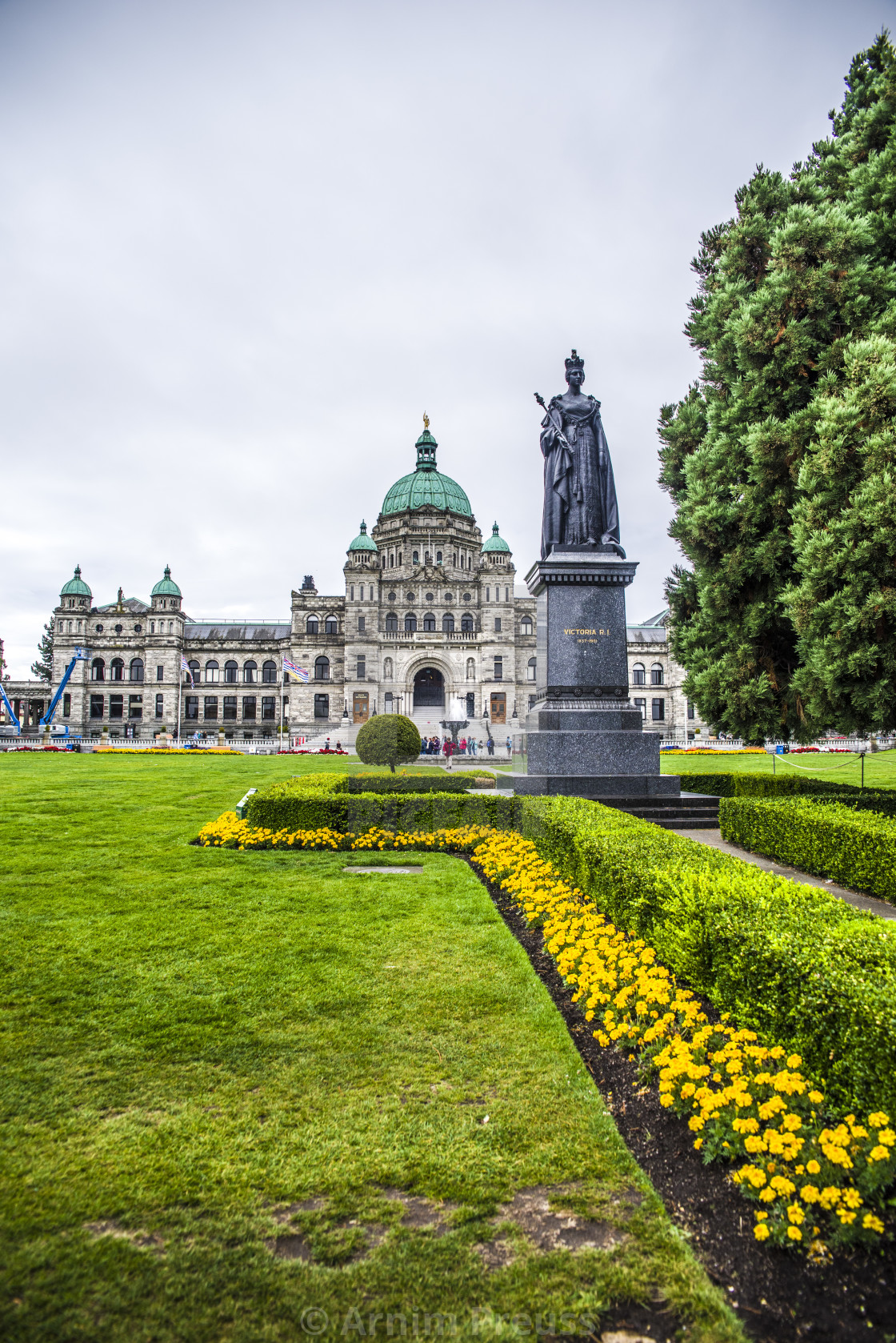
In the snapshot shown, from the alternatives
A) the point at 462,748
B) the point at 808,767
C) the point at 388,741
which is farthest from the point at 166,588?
the point at 808,767

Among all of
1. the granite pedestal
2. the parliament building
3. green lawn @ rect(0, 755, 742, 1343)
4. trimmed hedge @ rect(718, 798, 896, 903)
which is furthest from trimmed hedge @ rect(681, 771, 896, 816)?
the parliament building

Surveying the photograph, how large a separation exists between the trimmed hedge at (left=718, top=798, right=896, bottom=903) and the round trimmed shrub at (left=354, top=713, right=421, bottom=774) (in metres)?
11.2

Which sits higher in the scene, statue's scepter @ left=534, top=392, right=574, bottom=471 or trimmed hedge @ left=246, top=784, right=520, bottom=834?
statue's scepter @ left=534, top=392, right=574, bottom=471

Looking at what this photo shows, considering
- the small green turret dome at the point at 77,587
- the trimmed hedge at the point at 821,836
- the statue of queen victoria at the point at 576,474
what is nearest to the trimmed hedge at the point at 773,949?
the trimmed hedge at the point at 821,836

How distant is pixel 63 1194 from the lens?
107 inches

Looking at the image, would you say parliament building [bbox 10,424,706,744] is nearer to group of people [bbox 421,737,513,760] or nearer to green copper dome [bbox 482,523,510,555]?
green copper dome [bbox 482,523,510,555]

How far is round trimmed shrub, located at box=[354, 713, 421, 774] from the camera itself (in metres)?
19.9

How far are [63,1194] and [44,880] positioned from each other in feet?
18.4

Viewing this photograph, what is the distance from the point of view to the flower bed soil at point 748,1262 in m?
2.19

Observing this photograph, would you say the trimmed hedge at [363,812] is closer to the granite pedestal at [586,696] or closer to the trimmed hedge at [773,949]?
the granite pedestal at [586,696]

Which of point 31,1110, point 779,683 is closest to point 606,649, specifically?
point 779,683

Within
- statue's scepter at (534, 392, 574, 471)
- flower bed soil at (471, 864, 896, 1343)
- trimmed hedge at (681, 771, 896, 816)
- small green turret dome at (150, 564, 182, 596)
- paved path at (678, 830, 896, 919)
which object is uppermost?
small green turret dome at (150, 564, 182, 596)

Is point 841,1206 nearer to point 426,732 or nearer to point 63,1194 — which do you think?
point 63,1194

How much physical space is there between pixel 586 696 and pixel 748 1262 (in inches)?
378
